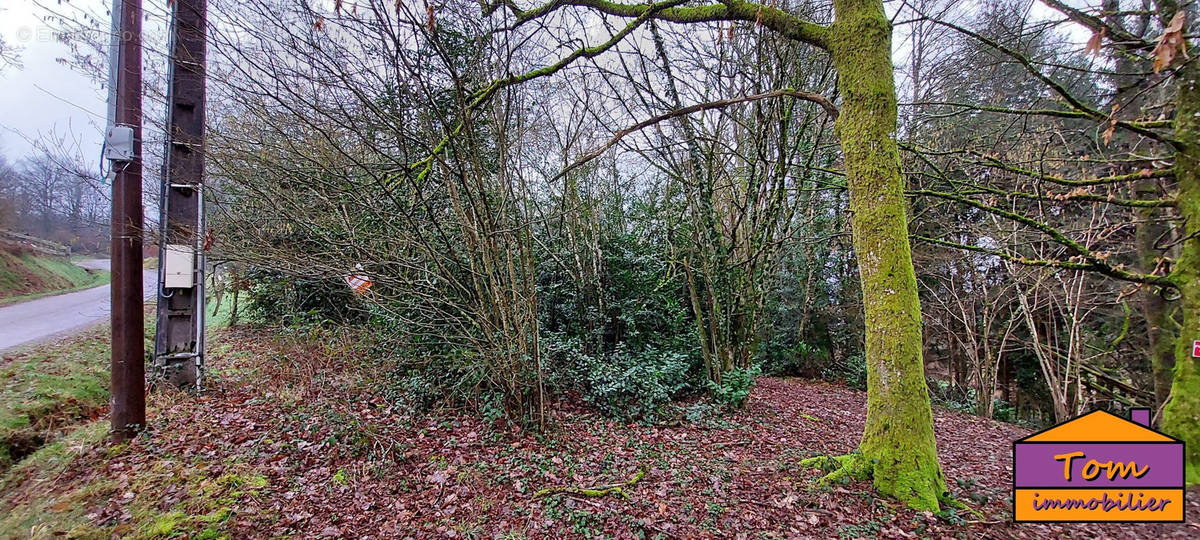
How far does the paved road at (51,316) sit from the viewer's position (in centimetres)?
607

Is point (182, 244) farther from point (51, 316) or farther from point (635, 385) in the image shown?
point (51, 316)

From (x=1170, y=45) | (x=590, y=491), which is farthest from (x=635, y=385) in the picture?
(x=1170, y=45)

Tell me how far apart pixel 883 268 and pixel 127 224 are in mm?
6031

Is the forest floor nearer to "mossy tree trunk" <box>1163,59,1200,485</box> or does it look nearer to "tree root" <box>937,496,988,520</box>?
"tree root" <box>937,496,988,520</box>

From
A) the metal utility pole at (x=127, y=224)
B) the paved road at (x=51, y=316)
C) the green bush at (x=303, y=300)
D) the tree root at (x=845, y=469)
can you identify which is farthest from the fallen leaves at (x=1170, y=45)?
the paved road at (x=51, y=316)

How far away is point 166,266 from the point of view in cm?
477

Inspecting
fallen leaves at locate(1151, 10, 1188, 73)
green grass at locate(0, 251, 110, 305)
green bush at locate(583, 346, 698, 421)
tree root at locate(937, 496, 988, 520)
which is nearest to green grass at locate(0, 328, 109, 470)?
green bush at locate(583, 346, 698, 421)

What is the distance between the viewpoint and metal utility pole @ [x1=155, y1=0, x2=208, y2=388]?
15.0ft

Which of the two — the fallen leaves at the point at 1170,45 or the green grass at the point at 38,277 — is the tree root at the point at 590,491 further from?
the green grass at the point at 38,277

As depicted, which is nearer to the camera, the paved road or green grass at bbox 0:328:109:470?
green grass at bbox 0:328:109:470

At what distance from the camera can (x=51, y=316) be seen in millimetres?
8156

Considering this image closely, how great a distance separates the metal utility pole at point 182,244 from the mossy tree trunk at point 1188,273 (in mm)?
9141

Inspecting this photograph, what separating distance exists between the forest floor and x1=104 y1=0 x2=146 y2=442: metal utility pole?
36 cm

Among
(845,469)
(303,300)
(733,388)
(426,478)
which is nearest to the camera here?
(845,469)
